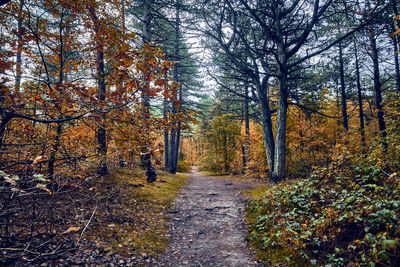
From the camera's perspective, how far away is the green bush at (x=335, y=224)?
3031 mm

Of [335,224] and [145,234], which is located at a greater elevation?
[335,224]

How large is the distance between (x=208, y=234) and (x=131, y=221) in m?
2.19

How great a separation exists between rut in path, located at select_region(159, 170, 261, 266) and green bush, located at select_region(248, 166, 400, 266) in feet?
1.71

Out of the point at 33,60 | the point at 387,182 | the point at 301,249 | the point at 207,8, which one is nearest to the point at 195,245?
the point at 301,249

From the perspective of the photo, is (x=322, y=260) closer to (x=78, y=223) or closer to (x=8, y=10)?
(x=78, y=223)

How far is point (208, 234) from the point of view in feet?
17.7

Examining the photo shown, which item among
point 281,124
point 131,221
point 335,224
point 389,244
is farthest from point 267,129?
point 389,244

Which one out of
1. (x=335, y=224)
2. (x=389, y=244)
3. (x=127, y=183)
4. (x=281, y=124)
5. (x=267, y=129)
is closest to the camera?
(x=389, y=244)

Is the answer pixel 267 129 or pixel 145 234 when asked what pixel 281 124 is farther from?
pixel 145 234

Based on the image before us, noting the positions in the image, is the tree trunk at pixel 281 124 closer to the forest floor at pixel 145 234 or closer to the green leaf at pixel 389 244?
the forest floor at pixel 145 234

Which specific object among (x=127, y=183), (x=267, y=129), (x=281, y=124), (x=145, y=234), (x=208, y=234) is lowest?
(x=208, y=234)

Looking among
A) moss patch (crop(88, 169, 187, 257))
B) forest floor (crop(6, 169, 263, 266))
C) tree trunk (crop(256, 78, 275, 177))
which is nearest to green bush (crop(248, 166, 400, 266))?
forest floor (crop(6, 169, 263, 266))

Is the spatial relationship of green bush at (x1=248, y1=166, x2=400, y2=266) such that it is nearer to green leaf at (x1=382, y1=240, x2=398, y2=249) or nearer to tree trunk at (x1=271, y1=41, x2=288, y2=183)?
green leaf at (x1=382, y1=240, x2=398, y2=249)

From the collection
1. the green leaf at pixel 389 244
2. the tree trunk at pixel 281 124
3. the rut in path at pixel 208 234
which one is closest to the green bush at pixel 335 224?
the green leaf at pixel 389 244
